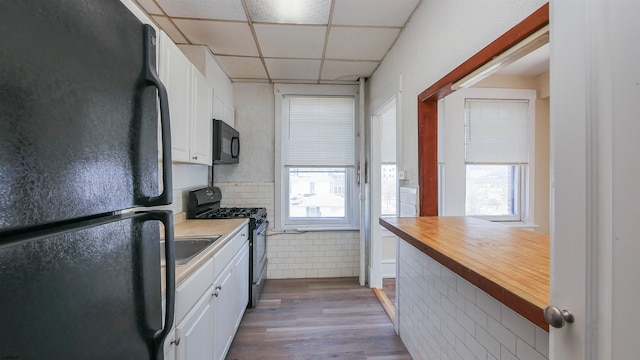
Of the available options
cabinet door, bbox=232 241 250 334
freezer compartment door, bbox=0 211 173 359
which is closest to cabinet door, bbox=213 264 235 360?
cabinet door, bbox=232 241 250 334

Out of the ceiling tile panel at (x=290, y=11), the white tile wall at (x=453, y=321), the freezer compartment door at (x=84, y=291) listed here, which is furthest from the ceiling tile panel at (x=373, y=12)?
the freezer compartment door at (x=84, y=291)

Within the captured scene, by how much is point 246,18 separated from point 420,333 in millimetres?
2681

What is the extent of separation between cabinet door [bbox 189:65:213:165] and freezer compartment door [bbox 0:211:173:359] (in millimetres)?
1556

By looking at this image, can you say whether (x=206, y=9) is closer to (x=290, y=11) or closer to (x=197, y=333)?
(x=290, y=11)

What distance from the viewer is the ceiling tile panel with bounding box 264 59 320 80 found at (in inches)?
110

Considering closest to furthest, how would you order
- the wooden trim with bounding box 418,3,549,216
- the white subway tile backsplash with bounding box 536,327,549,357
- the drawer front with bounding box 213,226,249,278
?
1. the white subway tile backsplash with bounding box 536,327,549,357
2. the drawer front with bounding box 213,226,249,278
3. the wooden trim with bounding box 418,3,549,216

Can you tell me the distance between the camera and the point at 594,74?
419mm

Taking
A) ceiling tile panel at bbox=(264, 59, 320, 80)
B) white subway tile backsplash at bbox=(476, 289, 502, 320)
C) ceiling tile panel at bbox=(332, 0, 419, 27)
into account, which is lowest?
white subway tile backsplash at bbox=(476, 289, 502, 320)

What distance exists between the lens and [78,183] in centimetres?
50

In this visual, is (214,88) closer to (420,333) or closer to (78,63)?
(78,63)

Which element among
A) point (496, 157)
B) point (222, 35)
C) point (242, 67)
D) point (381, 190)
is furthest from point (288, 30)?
point (496, 157)

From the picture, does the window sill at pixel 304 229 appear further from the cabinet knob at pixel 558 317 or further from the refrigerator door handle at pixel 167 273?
the cabinet knob at pixel 558 317

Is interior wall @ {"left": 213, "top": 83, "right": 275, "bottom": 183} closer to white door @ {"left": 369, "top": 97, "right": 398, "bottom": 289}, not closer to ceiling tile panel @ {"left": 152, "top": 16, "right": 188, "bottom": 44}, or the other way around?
ceiling tile panel @ {"left": 152, "top": 16, "right": 188, "bottom": 44}

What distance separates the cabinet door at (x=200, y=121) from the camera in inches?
Answer: 83.5
